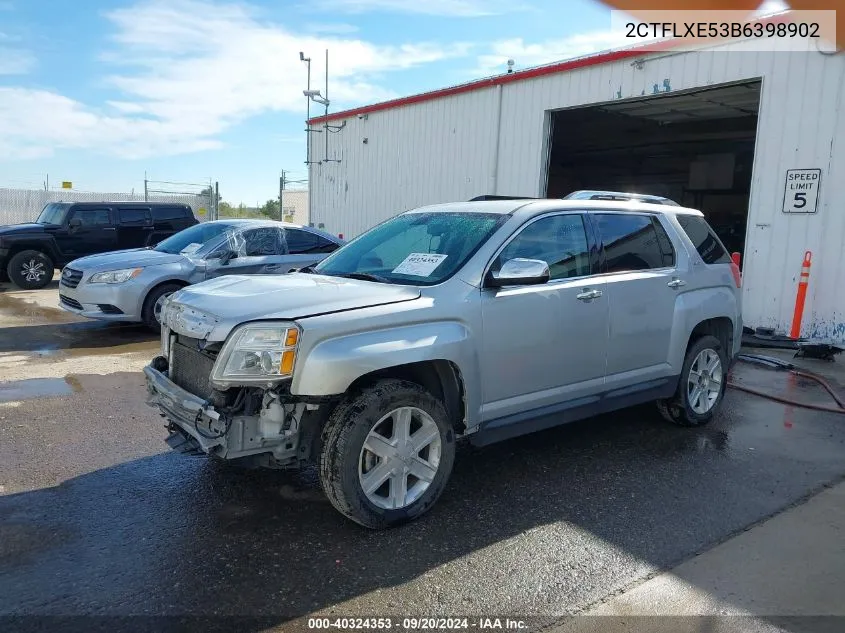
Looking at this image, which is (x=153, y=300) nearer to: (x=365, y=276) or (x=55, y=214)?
(x=365, y=276)

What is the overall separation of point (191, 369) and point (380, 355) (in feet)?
3.84

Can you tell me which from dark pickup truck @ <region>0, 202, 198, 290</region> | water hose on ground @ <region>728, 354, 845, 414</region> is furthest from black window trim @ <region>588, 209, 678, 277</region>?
dark pickup truck @ <region>0, 202, 198, 290</region>

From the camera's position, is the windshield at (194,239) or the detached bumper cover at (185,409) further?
the windshield at (194,239)

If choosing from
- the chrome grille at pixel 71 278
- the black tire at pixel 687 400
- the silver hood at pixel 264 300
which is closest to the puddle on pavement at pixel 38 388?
the chrome grille at pixel 71 278

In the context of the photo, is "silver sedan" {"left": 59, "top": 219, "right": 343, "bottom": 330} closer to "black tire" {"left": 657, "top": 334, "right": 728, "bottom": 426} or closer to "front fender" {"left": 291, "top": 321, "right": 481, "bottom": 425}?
"black tire" {"left": 657, "top": 334, "right": 728, "bottom": 426}

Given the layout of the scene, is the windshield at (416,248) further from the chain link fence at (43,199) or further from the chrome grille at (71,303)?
the chain link fence at (43,199)

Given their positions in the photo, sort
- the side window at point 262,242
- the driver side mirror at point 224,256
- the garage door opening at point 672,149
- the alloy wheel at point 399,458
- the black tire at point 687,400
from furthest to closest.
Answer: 1. the garage door opening at point 672,149
2. the side window at point 262,242
3. the driver side mirror at point 224,256
4. the black tire at point 687,400
5. the alloy wheel at point 399,458

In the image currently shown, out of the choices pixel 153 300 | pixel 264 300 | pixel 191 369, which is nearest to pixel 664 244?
pixel 264 300

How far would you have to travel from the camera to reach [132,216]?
14.2 meters

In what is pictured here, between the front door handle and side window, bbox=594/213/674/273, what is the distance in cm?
31

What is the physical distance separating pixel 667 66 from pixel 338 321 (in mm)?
9169

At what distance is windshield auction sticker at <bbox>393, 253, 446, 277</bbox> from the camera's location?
4.11m

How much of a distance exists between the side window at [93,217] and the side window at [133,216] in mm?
290

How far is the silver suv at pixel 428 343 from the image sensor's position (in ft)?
11.2
